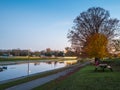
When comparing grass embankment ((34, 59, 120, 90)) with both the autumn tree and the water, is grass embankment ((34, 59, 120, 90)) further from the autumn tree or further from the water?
the autumn tree

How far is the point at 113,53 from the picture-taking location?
50.5 metres

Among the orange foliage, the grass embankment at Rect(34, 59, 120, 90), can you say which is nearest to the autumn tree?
the orange foliage

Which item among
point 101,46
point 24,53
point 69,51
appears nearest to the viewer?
point 101,46

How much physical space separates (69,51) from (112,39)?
10.6 metres

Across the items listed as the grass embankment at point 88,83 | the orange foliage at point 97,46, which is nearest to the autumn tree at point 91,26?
the orange foliage at point 97,46

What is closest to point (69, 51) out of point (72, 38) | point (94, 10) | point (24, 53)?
point (72, 38)

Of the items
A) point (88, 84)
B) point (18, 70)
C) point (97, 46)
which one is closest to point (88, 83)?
point (88, 84)

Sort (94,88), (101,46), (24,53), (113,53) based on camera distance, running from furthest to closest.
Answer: (24,53)
(113,53)
(101,46)
(94,88)

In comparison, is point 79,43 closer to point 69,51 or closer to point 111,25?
point 69,51

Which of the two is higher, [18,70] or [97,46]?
[97,46]

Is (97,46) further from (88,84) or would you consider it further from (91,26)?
(88,84)

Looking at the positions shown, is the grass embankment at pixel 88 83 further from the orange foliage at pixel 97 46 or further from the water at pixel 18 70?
the orange foliage at pixel 97 46

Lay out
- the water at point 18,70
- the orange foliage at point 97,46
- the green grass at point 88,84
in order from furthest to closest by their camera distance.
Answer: the orange foliage at point 97,46 < the water at point 18,70 < the green grass at point 88,84

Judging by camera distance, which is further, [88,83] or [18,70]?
[18,70]
